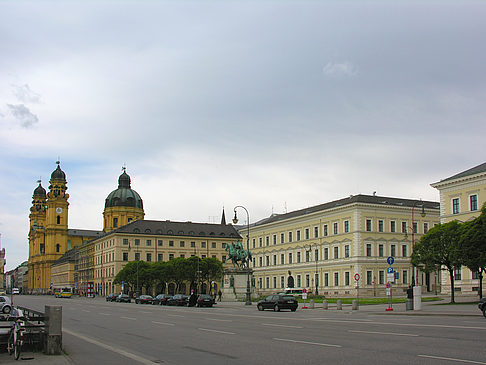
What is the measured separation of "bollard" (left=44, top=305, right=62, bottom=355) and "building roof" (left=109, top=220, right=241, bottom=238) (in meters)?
119

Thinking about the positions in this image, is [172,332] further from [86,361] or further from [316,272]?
[316,272]

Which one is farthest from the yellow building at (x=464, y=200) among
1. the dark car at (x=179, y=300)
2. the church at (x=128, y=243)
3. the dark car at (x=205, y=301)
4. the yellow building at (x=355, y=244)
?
the church at (x=128, y=243)

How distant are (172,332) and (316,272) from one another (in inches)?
2840

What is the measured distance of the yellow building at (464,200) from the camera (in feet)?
211

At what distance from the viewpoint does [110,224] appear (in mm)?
158625

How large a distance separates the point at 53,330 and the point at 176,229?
5006 inches

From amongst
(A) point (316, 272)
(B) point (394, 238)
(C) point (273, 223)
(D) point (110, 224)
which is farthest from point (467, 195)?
(D) point (110, 224)

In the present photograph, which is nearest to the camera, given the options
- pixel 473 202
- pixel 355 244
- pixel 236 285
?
pixel 473 202

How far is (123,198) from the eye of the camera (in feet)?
527

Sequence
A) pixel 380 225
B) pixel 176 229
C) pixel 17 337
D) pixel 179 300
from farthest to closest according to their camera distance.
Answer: pixel 176 229 → pixel 380 225 → pixel 179 300 → pixel 17 337

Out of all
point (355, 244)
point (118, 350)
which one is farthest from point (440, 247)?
point (118, 350)

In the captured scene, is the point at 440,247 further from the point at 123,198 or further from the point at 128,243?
the point at 123,198

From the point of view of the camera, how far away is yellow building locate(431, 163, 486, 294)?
64.5 meters

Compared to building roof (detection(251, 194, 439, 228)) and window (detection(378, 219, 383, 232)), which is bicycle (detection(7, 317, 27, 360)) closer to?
building roof (detection(251, 194, 439, 228))
